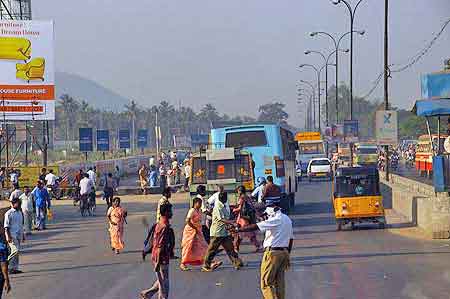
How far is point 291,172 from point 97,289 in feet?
71.1

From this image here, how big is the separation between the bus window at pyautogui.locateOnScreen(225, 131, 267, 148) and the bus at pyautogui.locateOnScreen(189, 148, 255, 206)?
4365 mm

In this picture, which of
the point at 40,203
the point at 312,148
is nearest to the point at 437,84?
the point at 40,203

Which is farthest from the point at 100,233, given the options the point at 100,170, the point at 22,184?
the point at 100,170

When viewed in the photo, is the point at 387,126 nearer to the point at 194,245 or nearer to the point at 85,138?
the point at 194,245

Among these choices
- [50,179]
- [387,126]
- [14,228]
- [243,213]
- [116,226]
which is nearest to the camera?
[14,228]

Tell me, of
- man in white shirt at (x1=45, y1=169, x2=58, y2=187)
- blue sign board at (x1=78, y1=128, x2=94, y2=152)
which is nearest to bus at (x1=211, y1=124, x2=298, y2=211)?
man in white shirt at (x1=45, y1=169, x2=58, y2=187)

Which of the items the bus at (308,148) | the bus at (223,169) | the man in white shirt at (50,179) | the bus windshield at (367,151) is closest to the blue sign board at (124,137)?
the bus at (308,148)

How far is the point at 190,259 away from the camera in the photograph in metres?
18.4

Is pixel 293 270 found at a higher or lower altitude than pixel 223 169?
lower

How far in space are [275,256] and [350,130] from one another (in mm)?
48715

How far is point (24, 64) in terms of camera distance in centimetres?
4747

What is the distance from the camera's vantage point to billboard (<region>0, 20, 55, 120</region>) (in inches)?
1859

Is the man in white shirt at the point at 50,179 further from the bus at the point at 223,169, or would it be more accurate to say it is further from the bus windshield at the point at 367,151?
the bus windshield at the point at 367,151

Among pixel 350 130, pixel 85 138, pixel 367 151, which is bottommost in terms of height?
pixel 367 151
